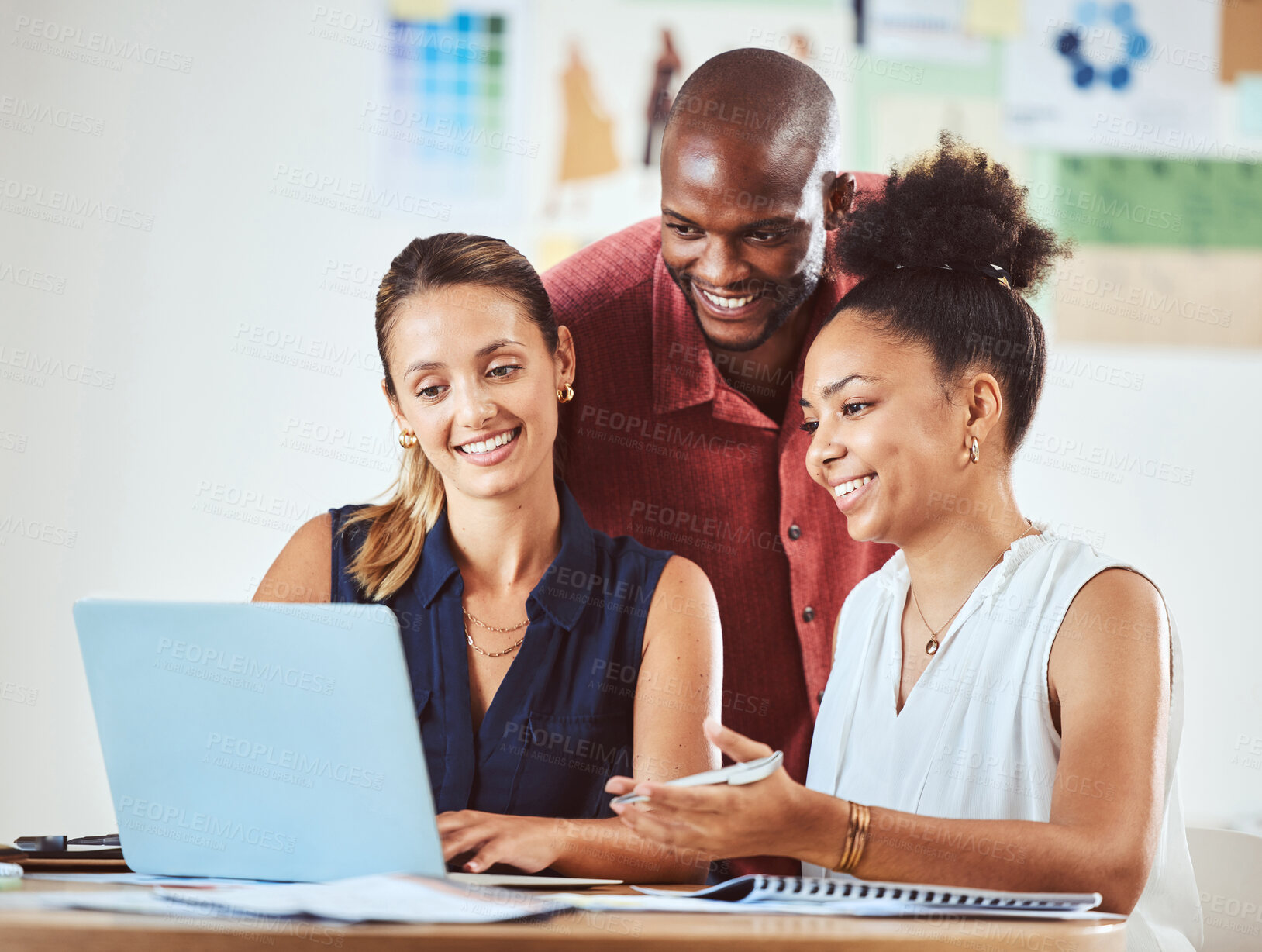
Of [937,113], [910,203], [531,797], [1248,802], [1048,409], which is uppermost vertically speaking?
[937,113]

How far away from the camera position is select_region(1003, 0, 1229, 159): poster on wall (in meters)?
3.13

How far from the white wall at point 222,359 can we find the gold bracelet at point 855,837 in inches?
85.6

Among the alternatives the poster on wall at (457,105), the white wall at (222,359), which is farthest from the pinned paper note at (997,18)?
the poster on wall at (457,105)

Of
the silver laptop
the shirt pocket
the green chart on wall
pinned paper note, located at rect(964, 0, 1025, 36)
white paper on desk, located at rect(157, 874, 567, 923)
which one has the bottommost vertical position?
the shirt pocket

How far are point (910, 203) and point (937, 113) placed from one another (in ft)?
5.56

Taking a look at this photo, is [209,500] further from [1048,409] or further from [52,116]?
[1048,409]

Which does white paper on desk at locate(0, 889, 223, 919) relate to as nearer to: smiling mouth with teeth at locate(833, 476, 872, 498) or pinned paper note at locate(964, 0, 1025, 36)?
smiling mouth with teeth at locate(833, 476, 872, 498)

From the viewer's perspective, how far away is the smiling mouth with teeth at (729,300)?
1807 mm

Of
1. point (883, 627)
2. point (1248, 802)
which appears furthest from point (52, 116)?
point (1248, 802)

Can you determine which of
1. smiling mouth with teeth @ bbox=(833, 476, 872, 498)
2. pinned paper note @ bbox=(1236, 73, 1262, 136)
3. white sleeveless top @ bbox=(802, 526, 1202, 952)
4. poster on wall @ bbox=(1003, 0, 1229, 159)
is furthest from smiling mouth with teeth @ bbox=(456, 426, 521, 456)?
pinned paper note @ bbox=(1236, 73, 1262, 136)

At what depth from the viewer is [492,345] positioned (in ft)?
5.28

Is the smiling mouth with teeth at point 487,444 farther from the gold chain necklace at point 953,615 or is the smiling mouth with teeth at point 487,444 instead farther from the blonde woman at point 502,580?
the gold chain necklace at point 953,615

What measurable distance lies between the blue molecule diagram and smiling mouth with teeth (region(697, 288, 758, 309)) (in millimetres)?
1827

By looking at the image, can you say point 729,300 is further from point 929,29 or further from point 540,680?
point 929,29
